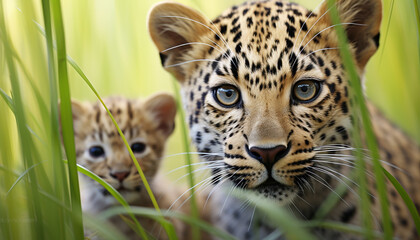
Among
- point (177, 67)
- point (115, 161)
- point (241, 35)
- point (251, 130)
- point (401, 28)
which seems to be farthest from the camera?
point (401, 28)

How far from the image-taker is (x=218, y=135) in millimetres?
2963

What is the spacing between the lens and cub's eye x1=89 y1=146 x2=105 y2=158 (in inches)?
148

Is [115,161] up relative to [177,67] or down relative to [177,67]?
down

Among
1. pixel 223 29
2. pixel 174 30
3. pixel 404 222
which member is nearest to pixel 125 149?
pixel 174 30

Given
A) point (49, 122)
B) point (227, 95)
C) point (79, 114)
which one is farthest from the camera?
point (79, 114)

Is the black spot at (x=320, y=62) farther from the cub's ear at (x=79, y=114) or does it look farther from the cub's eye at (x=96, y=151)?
the cub's ear at (x=79, y=114)

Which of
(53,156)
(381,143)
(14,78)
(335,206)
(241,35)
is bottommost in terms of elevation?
(335,206)

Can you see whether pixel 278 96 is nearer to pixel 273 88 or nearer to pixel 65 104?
pixel 273 88

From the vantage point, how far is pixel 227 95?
2.92m

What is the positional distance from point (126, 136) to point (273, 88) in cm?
157

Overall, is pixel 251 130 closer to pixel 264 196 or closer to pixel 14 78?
pixel 264 196

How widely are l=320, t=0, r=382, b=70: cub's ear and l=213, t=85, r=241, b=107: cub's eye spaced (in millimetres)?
701

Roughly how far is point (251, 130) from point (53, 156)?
1053mm

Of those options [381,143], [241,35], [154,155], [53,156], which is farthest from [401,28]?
[53,156]
